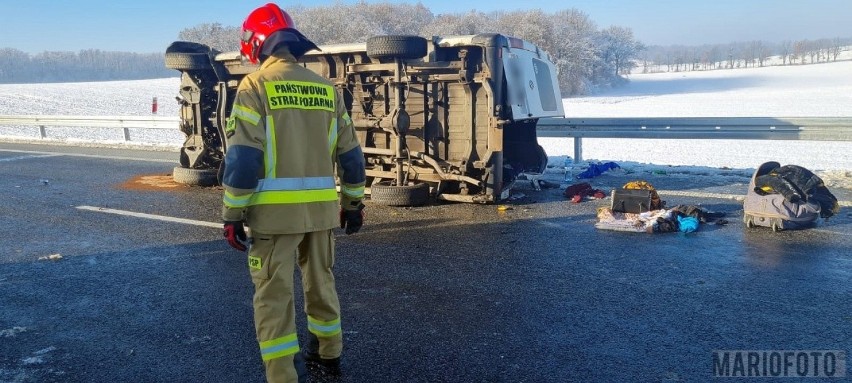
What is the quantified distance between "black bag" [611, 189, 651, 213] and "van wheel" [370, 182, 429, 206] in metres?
2.13

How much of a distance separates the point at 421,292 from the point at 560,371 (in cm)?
143

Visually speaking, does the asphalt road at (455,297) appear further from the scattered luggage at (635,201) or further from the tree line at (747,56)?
the tree line at (747,56)

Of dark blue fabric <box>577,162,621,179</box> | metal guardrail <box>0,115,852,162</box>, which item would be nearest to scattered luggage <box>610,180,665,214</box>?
dark blue fabric <box>577,162,621,179</box>

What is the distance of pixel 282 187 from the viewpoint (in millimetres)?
2943

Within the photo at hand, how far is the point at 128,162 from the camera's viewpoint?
11.9 m

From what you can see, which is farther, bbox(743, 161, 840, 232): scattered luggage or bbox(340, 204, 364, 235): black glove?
bbox(743, 161, 840, 232): scattered luggage

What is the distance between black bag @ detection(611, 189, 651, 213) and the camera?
640cm

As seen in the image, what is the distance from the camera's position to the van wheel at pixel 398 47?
720 cm

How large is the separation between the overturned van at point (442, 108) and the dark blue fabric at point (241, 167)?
451 centimetres

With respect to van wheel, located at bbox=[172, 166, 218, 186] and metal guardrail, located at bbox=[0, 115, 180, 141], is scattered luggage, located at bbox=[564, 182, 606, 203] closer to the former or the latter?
van wheel, located at bbox=[172, 166, 218, 186]

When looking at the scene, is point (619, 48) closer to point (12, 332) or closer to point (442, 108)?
point (442, 108)

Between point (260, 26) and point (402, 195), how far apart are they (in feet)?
14.4

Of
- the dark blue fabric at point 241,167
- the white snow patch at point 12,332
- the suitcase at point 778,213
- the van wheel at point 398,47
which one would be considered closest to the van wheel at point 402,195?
the van wheel at point 398,47

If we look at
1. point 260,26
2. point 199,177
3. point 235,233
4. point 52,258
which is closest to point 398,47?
point 199,177
